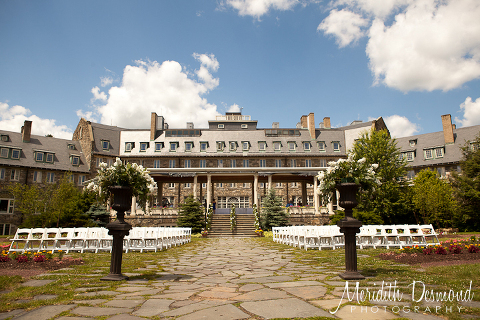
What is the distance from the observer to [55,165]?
38.6 m

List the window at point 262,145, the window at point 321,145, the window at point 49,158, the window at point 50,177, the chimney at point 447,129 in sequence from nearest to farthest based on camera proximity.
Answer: the window at point 50,177
the window at point 49,158
the chimney at point 447,129
the window at point 262,145
the window at point 321,145

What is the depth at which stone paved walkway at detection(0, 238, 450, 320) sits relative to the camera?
13.5 feet

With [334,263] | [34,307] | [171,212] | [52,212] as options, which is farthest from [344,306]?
[52,212]

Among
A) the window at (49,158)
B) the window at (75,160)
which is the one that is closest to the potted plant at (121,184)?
the window at (49,158)

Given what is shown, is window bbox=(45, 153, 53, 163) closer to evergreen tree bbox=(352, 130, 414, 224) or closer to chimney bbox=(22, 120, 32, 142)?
chimney bbox=(22, 120, 32, 142)

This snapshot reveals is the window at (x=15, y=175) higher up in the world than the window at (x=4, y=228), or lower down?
higher up

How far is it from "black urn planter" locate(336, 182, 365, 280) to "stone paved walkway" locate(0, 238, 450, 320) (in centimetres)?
37

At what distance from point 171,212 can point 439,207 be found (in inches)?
973

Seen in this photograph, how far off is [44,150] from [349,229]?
4172cm

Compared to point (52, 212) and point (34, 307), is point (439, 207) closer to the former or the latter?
point (34, 307)

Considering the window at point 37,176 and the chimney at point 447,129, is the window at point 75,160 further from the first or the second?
the chimney at point 447,129

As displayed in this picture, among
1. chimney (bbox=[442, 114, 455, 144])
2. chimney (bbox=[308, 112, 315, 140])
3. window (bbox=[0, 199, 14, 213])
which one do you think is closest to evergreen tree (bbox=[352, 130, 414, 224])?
chimney (bbox=[442, 114, 455, 144])

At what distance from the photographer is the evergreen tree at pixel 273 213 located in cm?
2686

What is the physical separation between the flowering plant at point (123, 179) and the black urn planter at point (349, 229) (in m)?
4.74
